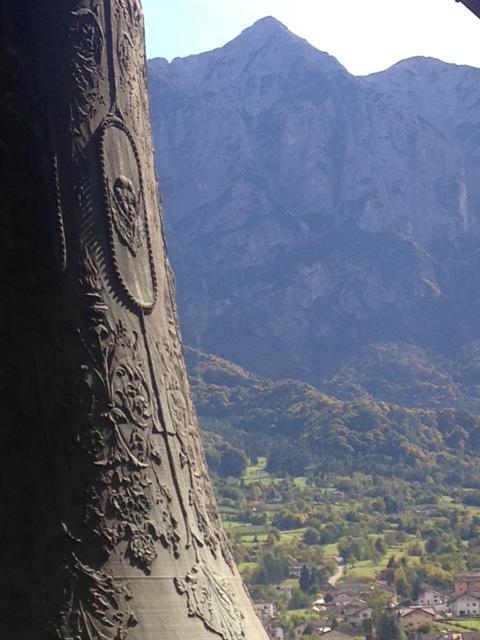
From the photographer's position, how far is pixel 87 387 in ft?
9.95

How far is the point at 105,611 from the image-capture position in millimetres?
2904

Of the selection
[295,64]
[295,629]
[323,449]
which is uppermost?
[295,64]

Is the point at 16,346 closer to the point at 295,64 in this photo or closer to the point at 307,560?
the point at 307,560

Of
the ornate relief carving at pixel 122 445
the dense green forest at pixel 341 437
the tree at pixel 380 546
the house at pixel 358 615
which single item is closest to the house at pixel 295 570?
the tree at pixel 380 546

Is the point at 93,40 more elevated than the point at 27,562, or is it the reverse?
the point at 93,40

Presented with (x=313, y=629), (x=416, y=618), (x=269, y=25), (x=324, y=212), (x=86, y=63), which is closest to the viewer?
(x=86, y=63)

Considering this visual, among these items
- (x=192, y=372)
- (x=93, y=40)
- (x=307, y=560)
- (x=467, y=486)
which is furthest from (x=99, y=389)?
(x=192, y=372)

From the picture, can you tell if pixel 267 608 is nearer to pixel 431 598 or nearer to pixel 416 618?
pixel 416 618

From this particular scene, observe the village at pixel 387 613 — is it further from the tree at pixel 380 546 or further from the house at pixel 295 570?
the tree at pixel 380 546

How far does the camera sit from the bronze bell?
2.95m

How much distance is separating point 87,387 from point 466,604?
1846 inches

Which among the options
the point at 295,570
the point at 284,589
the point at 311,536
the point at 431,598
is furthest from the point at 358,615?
the point at 311,536

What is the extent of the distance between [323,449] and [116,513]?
256ft

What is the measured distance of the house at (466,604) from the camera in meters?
47.8
